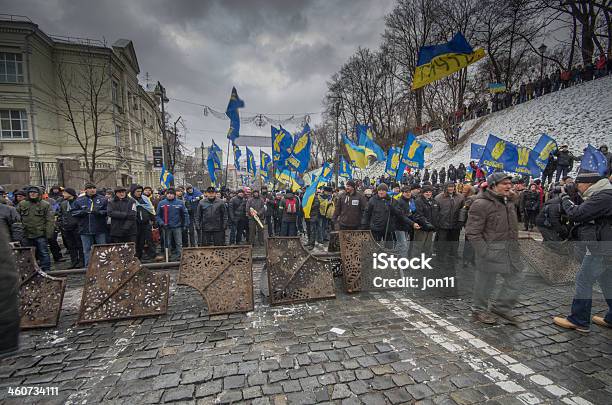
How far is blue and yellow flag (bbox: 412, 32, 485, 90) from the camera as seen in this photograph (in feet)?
18.1

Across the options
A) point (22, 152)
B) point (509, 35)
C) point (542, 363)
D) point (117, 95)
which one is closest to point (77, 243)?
point (542, 363)

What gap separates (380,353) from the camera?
3.11 metres

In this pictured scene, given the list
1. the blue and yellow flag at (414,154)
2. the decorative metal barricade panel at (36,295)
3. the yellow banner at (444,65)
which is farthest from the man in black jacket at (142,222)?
the blue and yellow flag at (414,154)

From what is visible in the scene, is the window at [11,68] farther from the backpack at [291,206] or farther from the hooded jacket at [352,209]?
the hooded jacket at [352,209]

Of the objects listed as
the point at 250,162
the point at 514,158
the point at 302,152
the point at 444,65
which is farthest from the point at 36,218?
the point at 250,162

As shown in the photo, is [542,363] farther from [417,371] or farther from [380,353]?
[380,353]

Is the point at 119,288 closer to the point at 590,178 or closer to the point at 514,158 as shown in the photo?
the point at 590,178

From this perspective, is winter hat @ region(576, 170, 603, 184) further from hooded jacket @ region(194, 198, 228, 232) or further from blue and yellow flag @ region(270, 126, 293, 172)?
blue and yellow flag @ region(270, 126, 293, 172)

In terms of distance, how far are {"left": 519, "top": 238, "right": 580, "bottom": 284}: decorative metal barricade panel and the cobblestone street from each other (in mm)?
1344

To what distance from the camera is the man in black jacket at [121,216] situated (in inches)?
244

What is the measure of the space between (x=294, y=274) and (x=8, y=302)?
354cm

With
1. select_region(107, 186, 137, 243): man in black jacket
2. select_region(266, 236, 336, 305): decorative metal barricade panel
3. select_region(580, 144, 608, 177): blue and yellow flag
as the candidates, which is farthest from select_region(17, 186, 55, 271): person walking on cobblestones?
select_region(580, 144, 608, 177): blue and yellow flag

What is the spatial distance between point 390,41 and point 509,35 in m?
12.5

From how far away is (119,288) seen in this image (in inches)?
158
